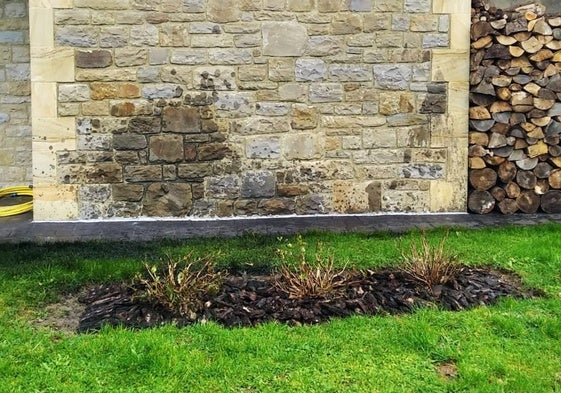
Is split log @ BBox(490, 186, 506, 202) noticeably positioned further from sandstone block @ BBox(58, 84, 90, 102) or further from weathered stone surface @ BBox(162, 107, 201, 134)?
sandstone block @ BBox(58, 84, 90, 102)

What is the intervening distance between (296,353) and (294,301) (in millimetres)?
729

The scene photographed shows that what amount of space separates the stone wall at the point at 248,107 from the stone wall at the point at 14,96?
1.36 metres

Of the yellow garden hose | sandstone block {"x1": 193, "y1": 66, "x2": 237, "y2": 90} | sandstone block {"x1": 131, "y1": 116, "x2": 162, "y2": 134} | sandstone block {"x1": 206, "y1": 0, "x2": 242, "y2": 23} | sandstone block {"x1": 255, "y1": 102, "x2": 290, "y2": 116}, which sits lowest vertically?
the yellow garden hose

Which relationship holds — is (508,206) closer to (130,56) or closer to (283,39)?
(283,39)

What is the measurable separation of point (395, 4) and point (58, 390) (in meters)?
5.39

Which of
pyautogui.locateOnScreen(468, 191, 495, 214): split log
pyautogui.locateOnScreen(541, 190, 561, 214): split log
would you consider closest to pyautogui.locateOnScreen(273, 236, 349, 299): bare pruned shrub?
pyautogui.locateOnScreen(468, 191, 495, 214): split log

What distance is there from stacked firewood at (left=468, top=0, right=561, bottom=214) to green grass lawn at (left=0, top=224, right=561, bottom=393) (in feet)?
8.31

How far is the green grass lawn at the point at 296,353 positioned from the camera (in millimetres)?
3090

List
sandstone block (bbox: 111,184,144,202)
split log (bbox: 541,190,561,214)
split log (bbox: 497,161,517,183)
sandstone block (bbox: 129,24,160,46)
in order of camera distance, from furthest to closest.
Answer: split log (bbox: 541,190,561,214), split log (bbox: 497,161,517,183), sandstone block (bbox: 111,184,144,202), sandstone block (bbox: 129,24,160,46)

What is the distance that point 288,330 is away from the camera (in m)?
3.72

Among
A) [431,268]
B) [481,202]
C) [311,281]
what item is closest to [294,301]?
[311,281]

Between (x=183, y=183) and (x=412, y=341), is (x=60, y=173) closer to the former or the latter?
(x=183, y=183)

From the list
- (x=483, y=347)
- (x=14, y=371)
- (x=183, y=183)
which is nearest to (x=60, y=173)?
(x=183, y=183)

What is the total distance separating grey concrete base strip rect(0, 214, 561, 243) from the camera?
20.0 feet
